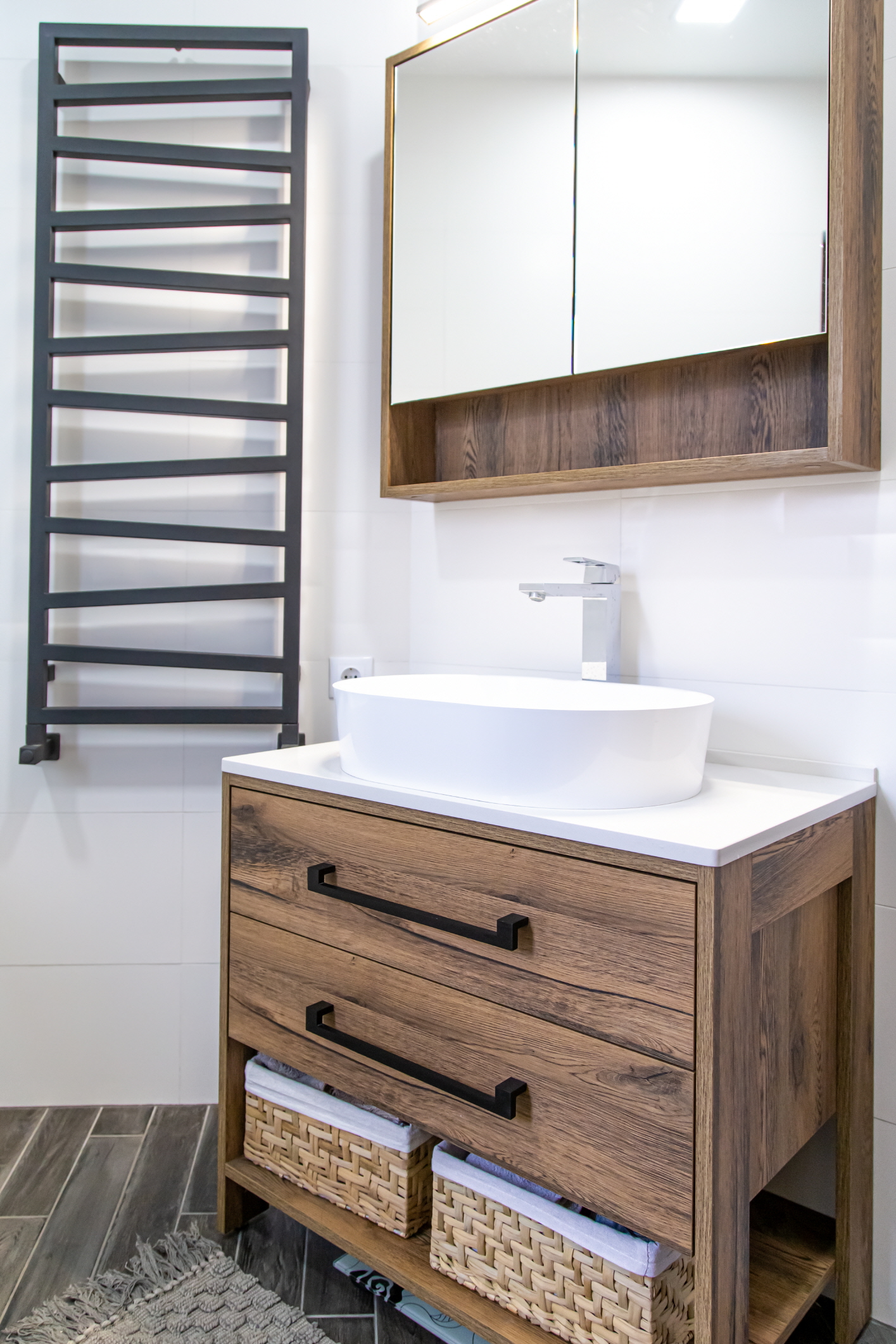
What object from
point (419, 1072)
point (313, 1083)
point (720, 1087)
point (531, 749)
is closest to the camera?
point (720, 1087)

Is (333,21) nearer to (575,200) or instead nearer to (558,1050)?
(575,200)

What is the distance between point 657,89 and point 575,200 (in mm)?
188

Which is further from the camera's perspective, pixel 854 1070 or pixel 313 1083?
pixel 313 1083

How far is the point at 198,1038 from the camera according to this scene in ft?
6.23

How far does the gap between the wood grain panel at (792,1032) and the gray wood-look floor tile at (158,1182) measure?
98 cm

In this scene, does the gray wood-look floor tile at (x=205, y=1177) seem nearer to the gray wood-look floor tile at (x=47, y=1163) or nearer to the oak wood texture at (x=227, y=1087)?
the oak wood texture at (x=227, y=1087)

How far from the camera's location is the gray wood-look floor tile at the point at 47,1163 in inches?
61.6

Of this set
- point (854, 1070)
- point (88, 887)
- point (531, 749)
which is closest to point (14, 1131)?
point (88, 887)

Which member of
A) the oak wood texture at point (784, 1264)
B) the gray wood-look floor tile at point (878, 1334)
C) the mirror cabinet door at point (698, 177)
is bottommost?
the gray wood-look floor tile at point (878, 1334)

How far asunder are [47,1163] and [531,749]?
4.22 ft

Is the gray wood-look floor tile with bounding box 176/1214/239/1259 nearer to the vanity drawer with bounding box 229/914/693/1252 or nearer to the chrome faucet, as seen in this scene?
the vanity drawer with bounding box 229/914/693/1252

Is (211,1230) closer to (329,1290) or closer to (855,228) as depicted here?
(329,1290)

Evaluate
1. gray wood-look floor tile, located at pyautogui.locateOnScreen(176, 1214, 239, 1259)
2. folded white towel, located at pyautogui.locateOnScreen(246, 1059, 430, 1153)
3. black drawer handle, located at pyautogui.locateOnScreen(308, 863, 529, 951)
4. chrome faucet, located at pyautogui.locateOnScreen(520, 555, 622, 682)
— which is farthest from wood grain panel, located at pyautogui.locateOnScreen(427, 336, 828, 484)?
gray wood-look floor tile, located at pyautogui.locateOnScreen(176, 1214, 239, 1259)

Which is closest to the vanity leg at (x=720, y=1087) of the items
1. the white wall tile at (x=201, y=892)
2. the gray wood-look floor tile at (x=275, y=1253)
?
the gray wood-look floor tile at (x=275, y=1253)
